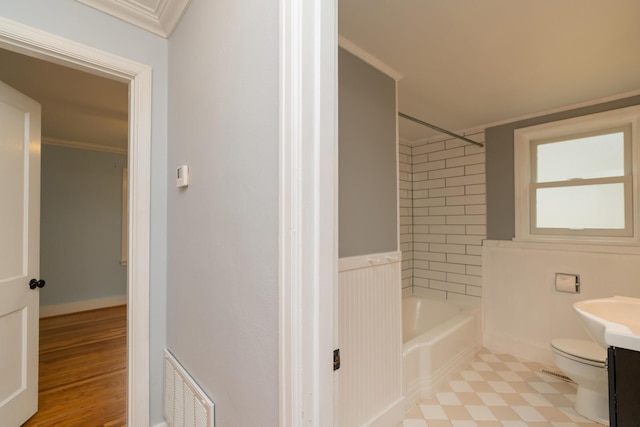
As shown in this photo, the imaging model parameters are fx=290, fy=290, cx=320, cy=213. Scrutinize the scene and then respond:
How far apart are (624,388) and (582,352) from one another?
1.25m

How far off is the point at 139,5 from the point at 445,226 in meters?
3.18

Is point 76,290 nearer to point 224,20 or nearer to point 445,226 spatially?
point 224,20

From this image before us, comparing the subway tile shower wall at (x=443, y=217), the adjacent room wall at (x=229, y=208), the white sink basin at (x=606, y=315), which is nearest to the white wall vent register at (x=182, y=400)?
the adjacent room wall at (x=229, y=208)

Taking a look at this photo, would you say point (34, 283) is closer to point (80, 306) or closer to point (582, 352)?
point (80, 306)

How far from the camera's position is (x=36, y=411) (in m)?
1.91

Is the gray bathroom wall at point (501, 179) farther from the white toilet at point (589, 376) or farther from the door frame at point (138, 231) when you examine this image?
the door frame at point (138, 231)

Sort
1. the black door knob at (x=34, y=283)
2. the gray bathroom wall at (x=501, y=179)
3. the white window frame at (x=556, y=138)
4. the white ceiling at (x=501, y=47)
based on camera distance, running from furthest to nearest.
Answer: the gray bathroom wall at (x=501, y=179)
the white window frame at (x=556, y=138)
the black door knob at (x=34, y=283)
the white ceiling at (x=501, y=47)

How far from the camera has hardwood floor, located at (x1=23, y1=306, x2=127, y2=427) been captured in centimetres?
190

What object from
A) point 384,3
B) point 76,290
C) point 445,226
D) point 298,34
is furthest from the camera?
point 76,290

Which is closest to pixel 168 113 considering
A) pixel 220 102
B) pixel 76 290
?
pixel 220 102

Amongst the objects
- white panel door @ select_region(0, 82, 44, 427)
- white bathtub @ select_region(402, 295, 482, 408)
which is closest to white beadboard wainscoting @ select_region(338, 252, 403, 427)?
white bathtub @ select_region(402, 295, 482, 408)

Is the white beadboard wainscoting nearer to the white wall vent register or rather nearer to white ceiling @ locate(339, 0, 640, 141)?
the white wall vent register

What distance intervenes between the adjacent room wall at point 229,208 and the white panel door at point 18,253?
100cm

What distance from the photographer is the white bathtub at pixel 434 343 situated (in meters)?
2.10
